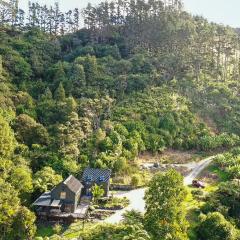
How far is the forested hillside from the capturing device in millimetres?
57594

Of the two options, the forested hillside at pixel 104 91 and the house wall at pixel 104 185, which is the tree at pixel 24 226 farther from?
the house wall at pixel 104 185

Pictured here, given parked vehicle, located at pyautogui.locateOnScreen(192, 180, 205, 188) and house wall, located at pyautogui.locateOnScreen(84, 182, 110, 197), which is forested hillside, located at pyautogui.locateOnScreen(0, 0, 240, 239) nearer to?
house wall, located at pyautogui.locateOnScreen(84, 182, 110, 197)

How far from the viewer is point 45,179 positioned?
53.1 metres

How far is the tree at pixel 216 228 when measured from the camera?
4581 cm

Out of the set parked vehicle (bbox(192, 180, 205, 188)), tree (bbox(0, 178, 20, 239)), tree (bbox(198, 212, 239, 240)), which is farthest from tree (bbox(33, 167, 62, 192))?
parked vehicle (bbox(192, 180, 205, 188))

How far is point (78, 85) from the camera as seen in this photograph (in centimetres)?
7950

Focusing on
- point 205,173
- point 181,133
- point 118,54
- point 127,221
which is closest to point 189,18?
point 118,54

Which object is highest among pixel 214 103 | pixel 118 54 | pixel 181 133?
pixel 118 54

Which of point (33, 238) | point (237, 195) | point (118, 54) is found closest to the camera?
point (33, 238)

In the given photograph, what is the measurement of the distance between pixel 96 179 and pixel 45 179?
21.9 feet

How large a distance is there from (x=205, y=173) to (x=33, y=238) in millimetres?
32192

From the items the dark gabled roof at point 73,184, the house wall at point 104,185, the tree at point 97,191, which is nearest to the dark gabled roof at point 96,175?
the house wall at point 104,185

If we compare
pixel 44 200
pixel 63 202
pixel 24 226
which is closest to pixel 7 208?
pixel 24 226

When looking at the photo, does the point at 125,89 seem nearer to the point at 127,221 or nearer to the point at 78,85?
the point at 78,85
